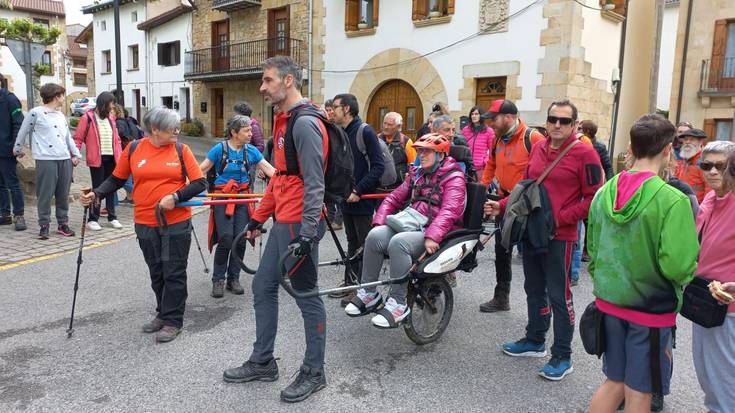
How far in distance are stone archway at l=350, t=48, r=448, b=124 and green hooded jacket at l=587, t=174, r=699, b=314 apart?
13.3 m

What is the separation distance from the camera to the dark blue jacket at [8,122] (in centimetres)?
752

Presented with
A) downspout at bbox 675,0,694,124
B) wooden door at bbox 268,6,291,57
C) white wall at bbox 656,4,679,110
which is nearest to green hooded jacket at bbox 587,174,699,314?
downspout at bbox 675,0,694,124

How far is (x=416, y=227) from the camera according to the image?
13.6 feet

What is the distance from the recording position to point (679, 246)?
2.33m

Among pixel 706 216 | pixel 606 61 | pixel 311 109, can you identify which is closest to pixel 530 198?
pixel 706 216

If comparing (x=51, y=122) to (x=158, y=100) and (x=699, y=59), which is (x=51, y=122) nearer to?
(x=699, y=59)

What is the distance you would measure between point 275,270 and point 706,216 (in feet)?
8.13

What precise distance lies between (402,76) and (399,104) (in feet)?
2.98

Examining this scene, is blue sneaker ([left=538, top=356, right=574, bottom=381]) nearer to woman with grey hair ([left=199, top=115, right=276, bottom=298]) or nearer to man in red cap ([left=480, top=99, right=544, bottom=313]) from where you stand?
man in red cap ([left=480, top=99, right=544, bottom=313])

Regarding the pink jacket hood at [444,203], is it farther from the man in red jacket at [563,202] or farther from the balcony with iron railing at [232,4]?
the balcony with iron railing at [232,4]

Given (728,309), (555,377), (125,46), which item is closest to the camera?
(728,309)

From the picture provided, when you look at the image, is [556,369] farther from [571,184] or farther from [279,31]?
[279,31]

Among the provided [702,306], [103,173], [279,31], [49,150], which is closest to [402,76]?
[279,31]

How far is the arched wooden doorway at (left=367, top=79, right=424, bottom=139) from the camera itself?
16453 millimetres
